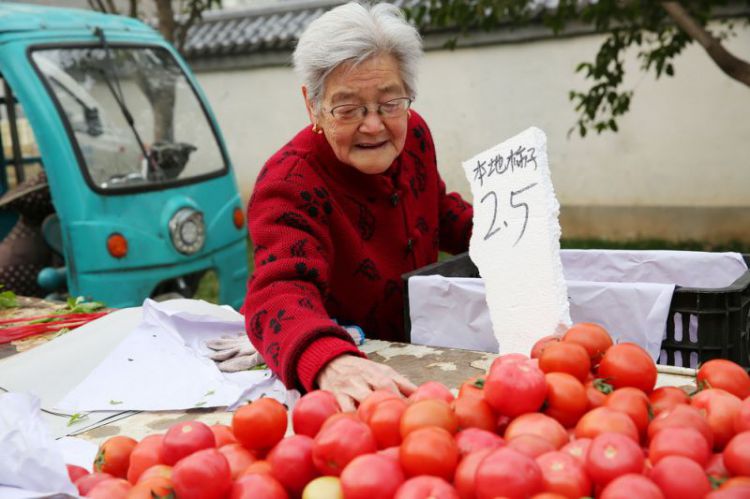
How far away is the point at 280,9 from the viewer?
11.6 meters

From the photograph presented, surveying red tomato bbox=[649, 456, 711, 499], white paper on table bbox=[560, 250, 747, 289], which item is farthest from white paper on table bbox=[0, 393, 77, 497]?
white paper on table bbox=[560, 250, 747, 289]

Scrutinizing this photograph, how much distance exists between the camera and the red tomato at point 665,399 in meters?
1.28

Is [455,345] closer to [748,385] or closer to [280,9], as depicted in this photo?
[748,385]

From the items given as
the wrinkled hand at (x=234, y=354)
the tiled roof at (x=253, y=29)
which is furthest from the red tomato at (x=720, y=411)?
the tiled roof at (x=253, y=29)

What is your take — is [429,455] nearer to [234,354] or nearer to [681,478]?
[681,478]

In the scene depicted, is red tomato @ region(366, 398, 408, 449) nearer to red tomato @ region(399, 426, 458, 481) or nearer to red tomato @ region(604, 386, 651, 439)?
red tomato @ region(399, 426, 458, 481)

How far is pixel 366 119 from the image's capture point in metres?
2.10

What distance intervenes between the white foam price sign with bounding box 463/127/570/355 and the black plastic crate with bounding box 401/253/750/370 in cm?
26

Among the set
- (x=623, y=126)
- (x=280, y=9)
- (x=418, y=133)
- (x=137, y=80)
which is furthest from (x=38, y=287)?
(x=280, y=9)

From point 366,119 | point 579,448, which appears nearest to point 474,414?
point 579,448

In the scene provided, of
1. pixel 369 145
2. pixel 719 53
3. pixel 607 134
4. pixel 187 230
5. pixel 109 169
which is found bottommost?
pixel 187 230

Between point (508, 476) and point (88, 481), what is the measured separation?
653 millimetres

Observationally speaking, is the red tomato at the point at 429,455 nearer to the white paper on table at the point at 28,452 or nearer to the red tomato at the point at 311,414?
the red tomato at the point at 311,414

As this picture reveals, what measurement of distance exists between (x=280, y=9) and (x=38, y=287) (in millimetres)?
7934
